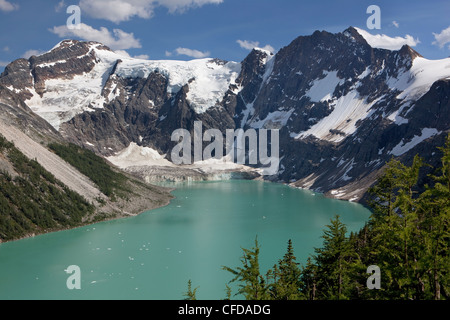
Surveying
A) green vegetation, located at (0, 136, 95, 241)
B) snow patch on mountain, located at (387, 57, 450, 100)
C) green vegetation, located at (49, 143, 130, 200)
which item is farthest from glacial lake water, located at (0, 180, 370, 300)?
snow patch on mountain, located at (387, 57, 450, 100)

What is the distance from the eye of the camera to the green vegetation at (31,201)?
76.1 metres

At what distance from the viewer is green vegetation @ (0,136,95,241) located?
250 ft

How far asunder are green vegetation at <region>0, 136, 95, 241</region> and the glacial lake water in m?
3.30

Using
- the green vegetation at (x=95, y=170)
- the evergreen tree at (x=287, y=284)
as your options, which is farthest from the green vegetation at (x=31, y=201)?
the evergreen tree at (x=287, y=284)

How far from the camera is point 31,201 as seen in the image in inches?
3211

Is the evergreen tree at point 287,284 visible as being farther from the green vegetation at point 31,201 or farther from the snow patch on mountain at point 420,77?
the snow patch on mountain at point 420,77

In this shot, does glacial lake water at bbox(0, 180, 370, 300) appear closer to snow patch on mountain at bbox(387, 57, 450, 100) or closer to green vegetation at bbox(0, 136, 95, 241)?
green vegetation at bbox(0, 136, 95, 241)

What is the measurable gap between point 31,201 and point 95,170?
37153 mm

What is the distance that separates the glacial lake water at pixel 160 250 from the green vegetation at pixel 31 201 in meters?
3.30

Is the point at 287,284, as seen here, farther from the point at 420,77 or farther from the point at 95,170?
Answer: the point at 420,77

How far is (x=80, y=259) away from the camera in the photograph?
6191 cm
